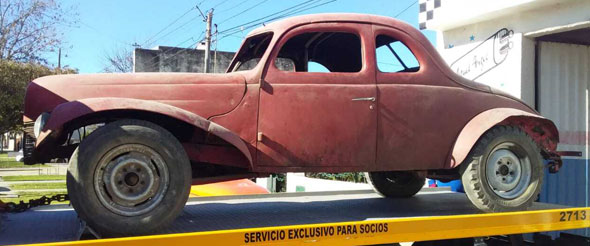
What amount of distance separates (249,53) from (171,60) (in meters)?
19.8

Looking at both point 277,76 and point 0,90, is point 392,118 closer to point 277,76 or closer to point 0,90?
point 277,76

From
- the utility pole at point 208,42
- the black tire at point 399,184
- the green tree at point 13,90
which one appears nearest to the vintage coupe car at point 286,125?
the black tire at point 399,184

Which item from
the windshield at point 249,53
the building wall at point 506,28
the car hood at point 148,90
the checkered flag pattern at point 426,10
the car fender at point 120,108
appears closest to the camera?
the car fender at point 120,108

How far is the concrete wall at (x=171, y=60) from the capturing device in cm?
2283

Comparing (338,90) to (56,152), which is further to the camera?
(338,90)

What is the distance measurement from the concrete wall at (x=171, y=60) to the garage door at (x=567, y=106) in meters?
18.7

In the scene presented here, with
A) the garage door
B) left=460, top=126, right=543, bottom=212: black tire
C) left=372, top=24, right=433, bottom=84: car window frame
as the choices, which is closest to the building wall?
the garage door

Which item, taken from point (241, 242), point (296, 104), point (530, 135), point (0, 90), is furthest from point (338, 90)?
point (0, 90)

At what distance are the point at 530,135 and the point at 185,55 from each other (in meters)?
21.5

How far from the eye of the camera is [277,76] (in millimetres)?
3520

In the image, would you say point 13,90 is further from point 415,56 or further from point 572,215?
point 572,215

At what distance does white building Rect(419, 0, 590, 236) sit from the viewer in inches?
236

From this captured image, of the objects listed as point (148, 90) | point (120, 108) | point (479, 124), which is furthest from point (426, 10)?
point (120, 108)

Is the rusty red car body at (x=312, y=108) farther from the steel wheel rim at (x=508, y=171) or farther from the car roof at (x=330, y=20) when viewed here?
the steel wheel rim at (x=508, y=171)
